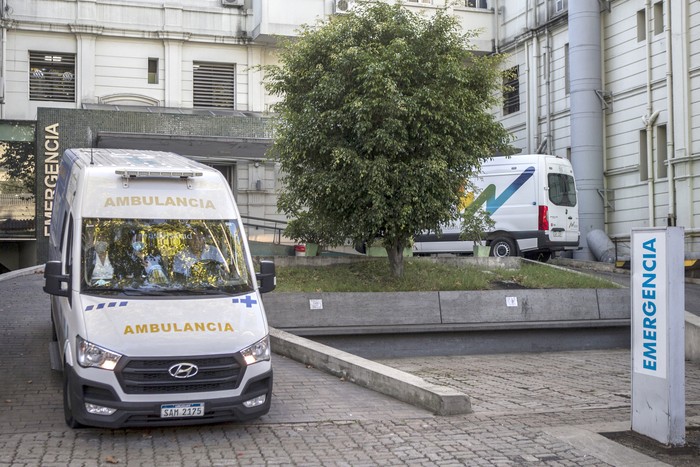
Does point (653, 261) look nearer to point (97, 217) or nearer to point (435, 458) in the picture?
point (435, 458)

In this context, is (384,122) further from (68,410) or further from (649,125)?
(649,125)

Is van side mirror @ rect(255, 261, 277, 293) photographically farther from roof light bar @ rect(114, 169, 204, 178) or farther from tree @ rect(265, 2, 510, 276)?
tree @ rect(265, 2, 510, 276)

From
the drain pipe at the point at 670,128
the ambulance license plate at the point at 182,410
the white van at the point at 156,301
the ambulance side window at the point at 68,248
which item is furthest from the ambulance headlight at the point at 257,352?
the drain pipe at the point at 670,128

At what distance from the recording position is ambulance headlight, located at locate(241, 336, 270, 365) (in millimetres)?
7348

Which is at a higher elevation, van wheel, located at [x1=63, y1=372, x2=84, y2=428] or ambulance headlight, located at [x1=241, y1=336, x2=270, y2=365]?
ambulance headlight, located at [x1=241, y1=336, x2=270, y2=365]

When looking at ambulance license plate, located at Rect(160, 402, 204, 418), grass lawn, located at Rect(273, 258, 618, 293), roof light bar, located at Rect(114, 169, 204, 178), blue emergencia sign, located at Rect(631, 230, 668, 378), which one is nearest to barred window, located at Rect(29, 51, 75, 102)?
grass lawn, located at Rect(273, 258, 618, 293)

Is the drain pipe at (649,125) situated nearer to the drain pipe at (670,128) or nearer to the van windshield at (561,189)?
the drain pipe at (670,128)

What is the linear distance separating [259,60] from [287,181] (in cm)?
1480

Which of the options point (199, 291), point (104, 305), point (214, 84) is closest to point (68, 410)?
point (104, 305)

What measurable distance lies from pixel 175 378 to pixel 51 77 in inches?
887

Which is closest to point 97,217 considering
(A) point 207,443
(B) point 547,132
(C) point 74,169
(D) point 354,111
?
(C) point 74,169

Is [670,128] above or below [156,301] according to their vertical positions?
above

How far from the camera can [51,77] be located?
26969 millimetres

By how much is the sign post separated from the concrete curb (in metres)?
1.78
